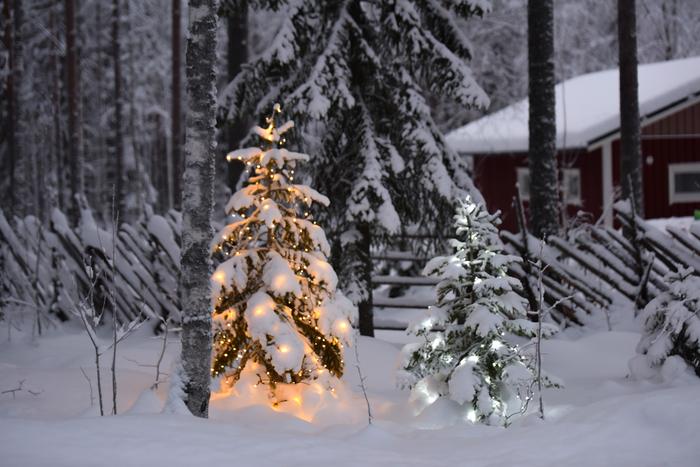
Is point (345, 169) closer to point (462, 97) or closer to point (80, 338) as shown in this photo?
point (462, 97)

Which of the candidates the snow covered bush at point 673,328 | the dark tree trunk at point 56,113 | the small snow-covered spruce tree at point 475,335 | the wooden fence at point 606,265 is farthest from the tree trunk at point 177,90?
the snow covered bush at point 673,328

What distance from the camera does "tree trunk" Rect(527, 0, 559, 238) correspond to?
10.1m

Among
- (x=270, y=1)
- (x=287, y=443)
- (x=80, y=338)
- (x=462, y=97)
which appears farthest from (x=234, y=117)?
(x=287, y=443)

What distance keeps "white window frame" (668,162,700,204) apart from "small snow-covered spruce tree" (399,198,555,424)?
54.6ft

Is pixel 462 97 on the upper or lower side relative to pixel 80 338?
upper

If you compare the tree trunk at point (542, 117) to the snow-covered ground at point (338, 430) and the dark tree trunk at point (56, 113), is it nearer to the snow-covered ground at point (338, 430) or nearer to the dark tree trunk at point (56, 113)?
the snow-covered ground at point (338, 430)

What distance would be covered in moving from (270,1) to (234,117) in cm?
154

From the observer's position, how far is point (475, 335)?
19.7 ft

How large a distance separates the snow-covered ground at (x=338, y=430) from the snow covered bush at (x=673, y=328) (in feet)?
0.63

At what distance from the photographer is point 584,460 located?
468 cm

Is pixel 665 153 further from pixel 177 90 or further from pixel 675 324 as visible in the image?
pixel 675 324

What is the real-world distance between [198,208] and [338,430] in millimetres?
2100

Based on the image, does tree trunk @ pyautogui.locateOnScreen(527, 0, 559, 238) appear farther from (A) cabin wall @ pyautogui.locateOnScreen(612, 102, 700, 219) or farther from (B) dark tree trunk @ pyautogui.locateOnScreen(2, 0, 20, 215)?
(B) dark tree trunk @ pyautogui.locateOnScreen(2, 0, 20, 215)

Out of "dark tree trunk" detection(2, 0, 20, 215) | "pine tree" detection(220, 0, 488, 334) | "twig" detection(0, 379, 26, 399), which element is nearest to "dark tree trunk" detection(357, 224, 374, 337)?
"pine tree" detection(220, 0, 488, 334)
